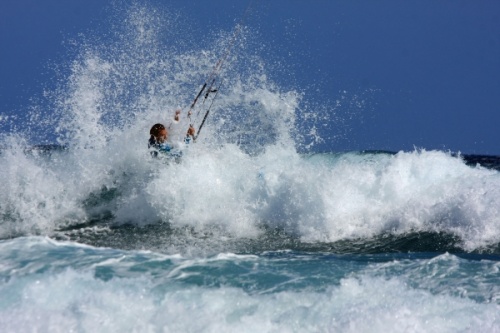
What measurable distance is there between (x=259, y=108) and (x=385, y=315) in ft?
37.4

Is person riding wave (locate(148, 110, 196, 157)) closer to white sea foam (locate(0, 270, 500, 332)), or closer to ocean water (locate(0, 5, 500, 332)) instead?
ocean water (locate(0, 5, 500, 332))

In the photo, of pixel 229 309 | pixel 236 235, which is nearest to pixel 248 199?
pixel 236 235

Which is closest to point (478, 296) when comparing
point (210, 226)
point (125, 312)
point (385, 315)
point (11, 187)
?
point (385, 315)

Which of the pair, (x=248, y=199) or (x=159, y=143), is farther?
(x=159, y=143)

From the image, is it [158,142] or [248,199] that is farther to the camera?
[158,142]

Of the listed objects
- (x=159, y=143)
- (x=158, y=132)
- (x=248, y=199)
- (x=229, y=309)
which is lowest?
(x=229, y=309)

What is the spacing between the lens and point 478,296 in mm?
5457

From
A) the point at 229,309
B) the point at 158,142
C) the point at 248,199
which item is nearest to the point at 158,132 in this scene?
the point at 158,142

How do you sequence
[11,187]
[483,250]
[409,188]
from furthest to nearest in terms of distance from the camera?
[11,187] < [409,188] < [483,250]

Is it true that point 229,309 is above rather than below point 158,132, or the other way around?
below

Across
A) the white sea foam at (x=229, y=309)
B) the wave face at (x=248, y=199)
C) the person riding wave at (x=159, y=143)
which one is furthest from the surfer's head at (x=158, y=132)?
the white sea foam at (x=229, y=309)

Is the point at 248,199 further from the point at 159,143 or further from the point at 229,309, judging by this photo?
the point at 229,309

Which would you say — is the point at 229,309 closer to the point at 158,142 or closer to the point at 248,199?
the point at 248,199

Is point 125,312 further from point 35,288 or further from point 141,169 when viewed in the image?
point 141,169
